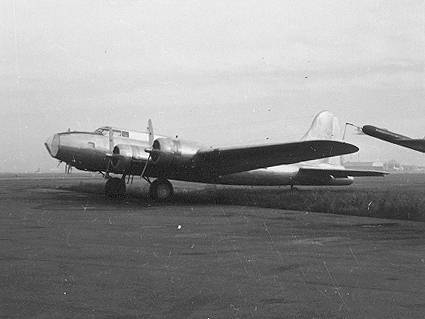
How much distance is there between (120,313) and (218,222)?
7.54 m

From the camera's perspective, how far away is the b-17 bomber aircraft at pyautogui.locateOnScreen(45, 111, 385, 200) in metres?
18.0

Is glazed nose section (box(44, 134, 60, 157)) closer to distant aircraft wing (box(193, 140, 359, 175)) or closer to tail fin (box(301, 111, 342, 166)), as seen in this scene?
distant aircraft wing (box(193, 140, 359, 175))

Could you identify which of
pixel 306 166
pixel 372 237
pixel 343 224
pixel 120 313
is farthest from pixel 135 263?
pixel 306 166

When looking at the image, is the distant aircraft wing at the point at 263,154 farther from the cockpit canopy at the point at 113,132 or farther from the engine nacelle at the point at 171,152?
the cockpit canopy at the point at 113,132

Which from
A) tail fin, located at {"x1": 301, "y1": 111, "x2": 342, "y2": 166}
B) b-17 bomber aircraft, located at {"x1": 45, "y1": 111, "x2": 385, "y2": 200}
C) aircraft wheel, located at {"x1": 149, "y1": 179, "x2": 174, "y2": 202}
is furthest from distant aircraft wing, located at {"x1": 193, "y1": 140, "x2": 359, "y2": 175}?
tail fin, located at {"x1": 301, "y1": 111, "x2": 342, "y2": 166}

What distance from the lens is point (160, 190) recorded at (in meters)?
19.7

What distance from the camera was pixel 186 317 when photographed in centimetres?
411

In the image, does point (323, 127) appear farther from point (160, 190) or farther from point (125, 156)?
point (125, 156)

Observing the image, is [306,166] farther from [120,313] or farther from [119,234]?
[120,313]

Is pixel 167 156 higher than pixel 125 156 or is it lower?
higher

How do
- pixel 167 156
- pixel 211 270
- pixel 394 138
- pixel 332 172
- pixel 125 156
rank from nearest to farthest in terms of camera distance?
pixel 211 270 < pixel 394 138 < pixel 167 156 < pixel 125 156 < pixel 332 172

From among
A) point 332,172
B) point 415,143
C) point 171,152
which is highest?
point 415,143

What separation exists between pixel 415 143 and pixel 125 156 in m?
10.7

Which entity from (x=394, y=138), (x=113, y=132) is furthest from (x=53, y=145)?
(x=394, y=138)
